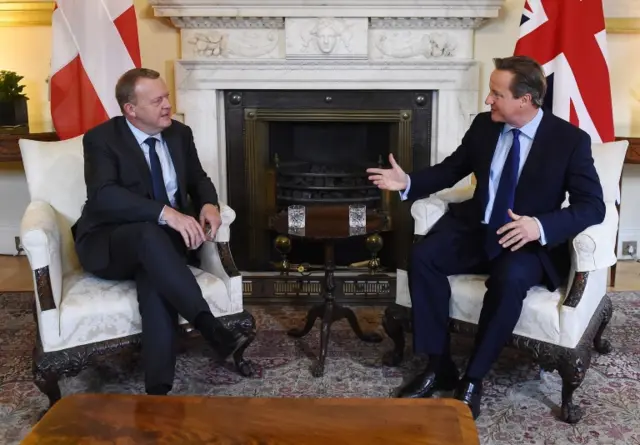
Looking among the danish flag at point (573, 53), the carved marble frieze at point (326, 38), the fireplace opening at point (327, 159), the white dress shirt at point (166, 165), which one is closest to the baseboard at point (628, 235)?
the danish flag at point (573, 53)

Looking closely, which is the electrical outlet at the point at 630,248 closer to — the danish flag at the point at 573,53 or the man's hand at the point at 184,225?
the danish flag at the point at 573,53

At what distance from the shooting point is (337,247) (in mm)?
3994

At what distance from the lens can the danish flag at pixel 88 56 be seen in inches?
131

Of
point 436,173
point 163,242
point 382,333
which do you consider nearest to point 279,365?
point 382,333

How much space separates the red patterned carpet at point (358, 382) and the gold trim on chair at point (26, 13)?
5.55ft

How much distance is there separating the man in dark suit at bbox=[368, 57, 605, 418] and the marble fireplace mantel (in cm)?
93

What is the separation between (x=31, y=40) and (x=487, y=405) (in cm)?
305

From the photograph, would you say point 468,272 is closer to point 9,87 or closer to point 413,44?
point 413,44

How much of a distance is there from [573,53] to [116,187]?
213cm

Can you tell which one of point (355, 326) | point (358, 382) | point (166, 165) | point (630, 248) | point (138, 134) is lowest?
point (358, 382)

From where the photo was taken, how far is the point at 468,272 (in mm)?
2568

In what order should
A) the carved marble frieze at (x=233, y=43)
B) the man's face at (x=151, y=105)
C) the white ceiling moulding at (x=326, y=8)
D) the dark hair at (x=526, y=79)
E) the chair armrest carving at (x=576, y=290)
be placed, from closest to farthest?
the chair armrest carving at (x=576, y=290), the dark hair at (x=526, y=79), the man's face at (x=151, y=105), the white ceiling moulding at (x=326, y=8), the carved marble frieze at (x=233, y=43)

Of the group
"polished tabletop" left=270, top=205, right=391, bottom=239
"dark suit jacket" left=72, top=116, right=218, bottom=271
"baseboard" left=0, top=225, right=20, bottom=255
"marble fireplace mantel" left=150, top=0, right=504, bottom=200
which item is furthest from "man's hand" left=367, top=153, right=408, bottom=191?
"baseboard" left=0, top=225, right=20, bottom=255

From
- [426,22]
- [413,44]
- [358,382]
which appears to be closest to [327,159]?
[413,44]
